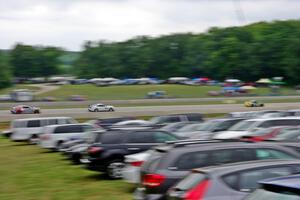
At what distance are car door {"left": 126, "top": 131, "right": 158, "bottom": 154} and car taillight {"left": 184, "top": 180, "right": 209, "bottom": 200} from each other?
927 cm

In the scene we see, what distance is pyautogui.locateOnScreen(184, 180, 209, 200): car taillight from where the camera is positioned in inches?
324

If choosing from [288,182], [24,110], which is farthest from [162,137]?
[24,110]

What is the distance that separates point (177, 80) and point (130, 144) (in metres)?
118

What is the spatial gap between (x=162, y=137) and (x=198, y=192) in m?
10.3

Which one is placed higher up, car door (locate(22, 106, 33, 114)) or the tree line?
the tree line

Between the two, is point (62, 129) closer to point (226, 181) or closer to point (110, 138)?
point (110, 138)

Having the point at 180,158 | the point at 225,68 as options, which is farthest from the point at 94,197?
the point at 225,68

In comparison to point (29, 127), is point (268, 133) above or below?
above

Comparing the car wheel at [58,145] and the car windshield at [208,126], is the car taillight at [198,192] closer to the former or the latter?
the car windshield at [208,126]

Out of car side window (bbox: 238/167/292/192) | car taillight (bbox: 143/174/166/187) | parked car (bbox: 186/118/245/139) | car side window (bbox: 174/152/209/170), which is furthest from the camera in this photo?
parked car (bbox: 186/118/245/139)

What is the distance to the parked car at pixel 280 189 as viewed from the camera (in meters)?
5.35

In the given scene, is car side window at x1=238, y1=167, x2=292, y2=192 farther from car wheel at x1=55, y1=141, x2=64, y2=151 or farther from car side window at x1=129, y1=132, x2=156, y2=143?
car wheel at x1=55, y1=141, x2=64, y2=151

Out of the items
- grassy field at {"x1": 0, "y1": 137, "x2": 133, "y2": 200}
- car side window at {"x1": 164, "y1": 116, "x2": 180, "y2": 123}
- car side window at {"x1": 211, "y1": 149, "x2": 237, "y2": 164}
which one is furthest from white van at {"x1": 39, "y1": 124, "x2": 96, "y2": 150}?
car side window at {"x1": 211, "y1": 149, "x2": 237, "y2": 164}

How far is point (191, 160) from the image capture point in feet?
35.8
